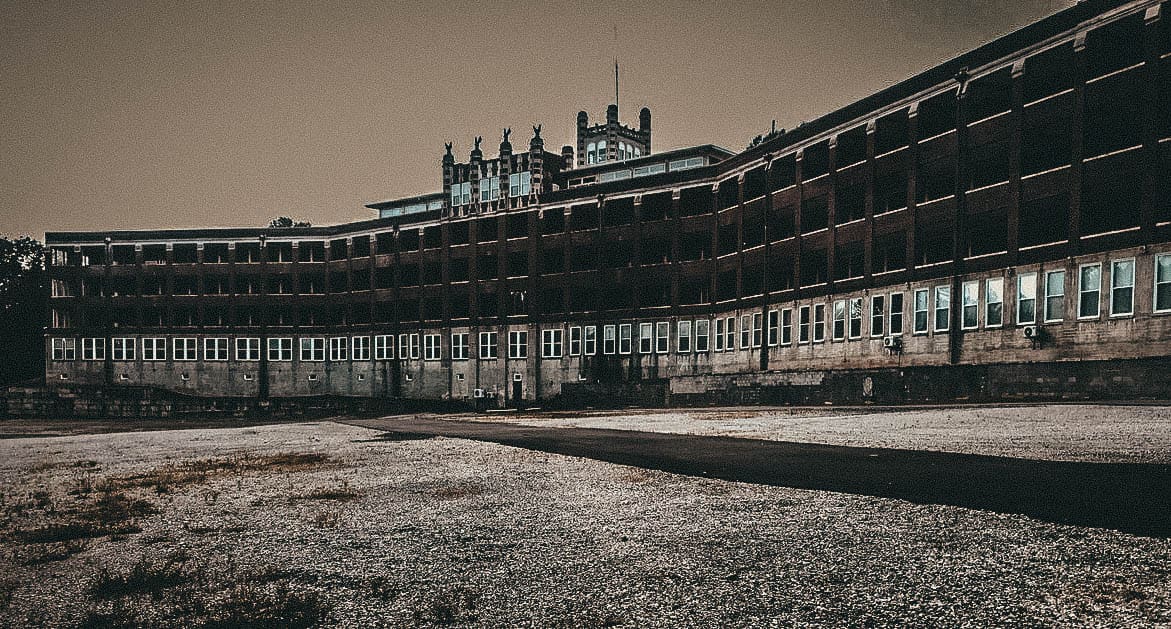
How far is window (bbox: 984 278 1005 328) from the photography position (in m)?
30.8

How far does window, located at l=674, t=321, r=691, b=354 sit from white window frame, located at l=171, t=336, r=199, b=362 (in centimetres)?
4549

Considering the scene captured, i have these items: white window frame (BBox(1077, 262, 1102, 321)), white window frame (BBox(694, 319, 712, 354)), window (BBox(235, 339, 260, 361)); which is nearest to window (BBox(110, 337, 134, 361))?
window (BBox(235, 339, 260, 361))

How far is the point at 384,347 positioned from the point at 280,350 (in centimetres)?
1119

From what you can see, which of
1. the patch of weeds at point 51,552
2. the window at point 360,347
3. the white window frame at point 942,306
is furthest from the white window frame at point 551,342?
the patch of weeds at point 51,552

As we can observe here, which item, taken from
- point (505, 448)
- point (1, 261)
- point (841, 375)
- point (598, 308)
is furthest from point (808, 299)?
point (1, 261)

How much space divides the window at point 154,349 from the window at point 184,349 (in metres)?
1.03

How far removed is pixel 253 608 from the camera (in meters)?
5.45

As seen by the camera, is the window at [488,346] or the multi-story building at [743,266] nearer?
the multi-story building at [743,266]

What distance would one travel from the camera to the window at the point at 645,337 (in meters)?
55.2

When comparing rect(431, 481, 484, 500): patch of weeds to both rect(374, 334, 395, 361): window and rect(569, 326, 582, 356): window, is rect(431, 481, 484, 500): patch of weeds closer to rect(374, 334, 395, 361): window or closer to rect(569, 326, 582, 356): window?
rect(569, 326, 582, 356): window

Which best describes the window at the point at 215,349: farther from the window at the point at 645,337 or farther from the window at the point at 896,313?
the window at the point at 896,313

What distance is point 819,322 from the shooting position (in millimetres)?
41000

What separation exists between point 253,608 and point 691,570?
304cm

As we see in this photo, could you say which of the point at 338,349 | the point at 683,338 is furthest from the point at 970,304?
the point at 338,349
